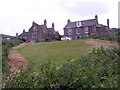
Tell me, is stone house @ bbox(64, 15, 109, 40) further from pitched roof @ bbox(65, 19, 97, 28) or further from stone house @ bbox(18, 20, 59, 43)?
stone house @ bbox(18, 20, 59, 43)

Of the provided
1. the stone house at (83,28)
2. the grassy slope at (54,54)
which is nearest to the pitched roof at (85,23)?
the stone house at (83,28)

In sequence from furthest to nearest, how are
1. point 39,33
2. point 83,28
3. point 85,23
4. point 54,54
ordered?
point 39,33 → point 85,23 → point 83,28 → point 54,54

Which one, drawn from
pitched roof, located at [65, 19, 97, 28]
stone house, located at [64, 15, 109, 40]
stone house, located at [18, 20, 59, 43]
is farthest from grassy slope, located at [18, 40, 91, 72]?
stone house, located at [18, 20, 59, 43]

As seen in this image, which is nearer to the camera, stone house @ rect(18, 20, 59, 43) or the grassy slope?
the grassy slope

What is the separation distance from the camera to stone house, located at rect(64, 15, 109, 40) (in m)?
39.1

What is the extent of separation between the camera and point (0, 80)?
→ 4031mm

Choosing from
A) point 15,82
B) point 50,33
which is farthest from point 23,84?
point 50,33

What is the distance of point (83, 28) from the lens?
4069 centimetres

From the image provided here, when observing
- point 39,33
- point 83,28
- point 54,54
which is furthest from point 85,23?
point 54,54

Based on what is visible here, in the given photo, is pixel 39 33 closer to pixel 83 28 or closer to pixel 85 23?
pixel 83 28

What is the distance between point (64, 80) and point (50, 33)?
42716 millimetres

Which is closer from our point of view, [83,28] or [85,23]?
[83,28]

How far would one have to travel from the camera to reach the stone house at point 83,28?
39.1 m

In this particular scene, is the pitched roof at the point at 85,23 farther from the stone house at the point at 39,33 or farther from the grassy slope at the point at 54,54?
the grassy slope at the point at 54,54
